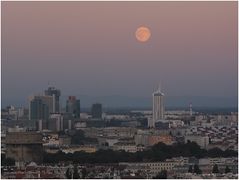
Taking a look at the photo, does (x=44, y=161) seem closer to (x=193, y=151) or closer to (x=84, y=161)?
(x=84, y=161)

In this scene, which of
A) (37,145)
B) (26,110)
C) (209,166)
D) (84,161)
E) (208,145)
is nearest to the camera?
(209,166)

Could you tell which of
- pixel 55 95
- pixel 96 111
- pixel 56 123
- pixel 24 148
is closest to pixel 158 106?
pixel 96 111

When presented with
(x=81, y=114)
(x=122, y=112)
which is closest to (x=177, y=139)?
(x=81, y=114)

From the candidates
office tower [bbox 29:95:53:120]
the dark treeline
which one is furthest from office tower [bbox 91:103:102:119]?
the dark treeline

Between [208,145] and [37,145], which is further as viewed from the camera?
[208,145]

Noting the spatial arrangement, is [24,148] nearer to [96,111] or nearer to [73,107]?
[73,107]

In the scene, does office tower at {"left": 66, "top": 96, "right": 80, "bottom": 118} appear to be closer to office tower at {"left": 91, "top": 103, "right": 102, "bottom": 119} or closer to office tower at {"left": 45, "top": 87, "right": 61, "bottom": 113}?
office tower at {"left": 45, "top": 87, "right": 61, "bottom": 113}

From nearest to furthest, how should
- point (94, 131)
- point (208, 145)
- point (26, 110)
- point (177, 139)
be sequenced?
point (208, 145) < point (177, 139) < point (94, 131) < point (26, 110)
